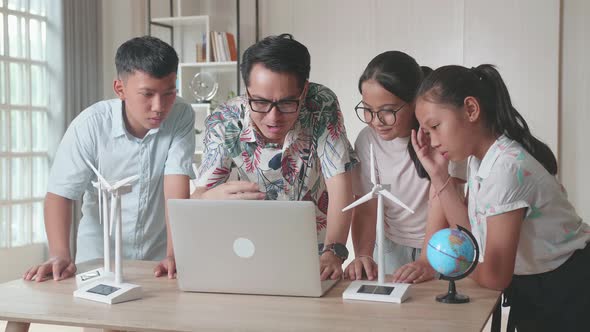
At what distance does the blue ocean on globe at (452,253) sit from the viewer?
5.72ft

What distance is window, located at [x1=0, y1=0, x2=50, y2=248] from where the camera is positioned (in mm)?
5094

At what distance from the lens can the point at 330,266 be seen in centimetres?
207

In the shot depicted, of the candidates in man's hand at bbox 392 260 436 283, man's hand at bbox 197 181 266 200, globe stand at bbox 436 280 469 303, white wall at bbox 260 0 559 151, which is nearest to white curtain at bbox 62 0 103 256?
white wall at bbox 260 0 559 151

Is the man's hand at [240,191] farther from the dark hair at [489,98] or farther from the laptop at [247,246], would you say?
the dark hair at [489,98]

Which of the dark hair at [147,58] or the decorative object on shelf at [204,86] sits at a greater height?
the decorative object on shelf at [204,86]

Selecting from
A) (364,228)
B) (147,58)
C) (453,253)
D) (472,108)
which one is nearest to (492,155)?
(472,108)

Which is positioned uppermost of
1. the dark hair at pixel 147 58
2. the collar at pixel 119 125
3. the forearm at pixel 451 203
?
the dark hair at pixel 147 58

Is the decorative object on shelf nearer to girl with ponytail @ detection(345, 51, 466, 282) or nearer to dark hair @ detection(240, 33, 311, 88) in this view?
girl with ponytail @ detection(345, 51, 466, 282)

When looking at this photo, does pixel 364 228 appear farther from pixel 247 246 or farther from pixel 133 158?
pixel 133 158

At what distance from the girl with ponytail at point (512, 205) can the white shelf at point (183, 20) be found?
3.88 metres

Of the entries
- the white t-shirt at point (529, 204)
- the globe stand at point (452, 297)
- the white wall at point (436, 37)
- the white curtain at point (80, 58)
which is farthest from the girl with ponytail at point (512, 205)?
the white curtain at point (80, 58)

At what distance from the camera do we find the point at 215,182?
7.28 feet

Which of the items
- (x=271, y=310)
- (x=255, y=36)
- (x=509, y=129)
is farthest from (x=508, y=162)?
(x=255, y=36)

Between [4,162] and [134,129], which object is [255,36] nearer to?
[4,162]
